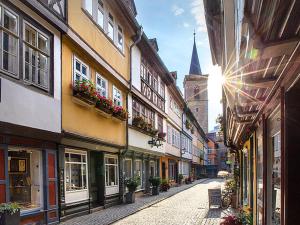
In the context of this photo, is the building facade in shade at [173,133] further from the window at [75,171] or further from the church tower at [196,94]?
the church tower at [196,94]

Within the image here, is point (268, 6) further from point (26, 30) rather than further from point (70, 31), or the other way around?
point (70, 31)

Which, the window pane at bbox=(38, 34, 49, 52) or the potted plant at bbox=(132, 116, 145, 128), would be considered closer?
the window pane at bbox=(38, 34, 49, 52)

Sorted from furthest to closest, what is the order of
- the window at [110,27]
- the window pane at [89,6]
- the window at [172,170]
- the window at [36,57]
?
the window at [172,170]
the window at [110,27]
the window pane at [89,6]
the window at [36,57]

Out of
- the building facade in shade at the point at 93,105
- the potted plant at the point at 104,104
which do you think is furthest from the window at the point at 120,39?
the potted plant at the point at 104,104

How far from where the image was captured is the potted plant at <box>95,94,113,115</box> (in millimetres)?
13966

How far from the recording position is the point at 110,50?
52.9ft

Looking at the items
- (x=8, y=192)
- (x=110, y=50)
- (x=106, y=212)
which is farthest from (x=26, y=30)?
(x=106, y=212)

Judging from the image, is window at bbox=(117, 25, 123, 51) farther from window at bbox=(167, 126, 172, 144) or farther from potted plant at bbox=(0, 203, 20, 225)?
window at bbox=(167, 126, 172, 144)

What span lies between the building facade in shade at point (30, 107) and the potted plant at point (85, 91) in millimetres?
1055

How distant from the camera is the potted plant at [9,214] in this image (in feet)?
25.3

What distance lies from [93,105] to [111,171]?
4638mm

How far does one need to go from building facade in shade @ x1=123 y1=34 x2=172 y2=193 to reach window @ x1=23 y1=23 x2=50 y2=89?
880 centimetres

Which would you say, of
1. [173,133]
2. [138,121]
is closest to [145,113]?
[138,121]

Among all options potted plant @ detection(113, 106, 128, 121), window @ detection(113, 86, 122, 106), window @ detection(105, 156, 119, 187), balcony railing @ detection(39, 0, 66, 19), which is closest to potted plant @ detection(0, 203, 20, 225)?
balcony railing @ detection(39, 0, 66, 19)
